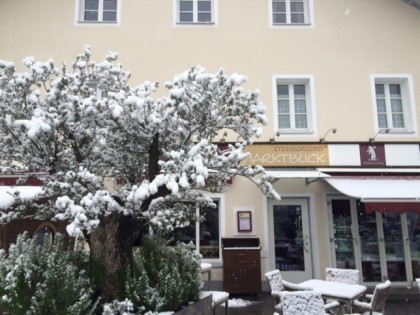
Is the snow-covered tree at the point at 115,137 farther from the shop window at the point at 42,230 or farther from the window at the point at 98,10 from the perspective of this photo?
the window at the point at 98,10

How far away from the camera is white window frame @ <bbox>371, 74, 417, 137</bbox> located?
10.0 meters

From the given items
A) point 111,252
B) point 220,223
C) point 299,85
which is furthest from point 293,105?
point 111,252

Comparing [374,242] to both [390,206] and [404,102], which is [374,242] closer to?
[390,206]

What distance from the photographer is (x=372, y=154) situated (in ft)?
31.9

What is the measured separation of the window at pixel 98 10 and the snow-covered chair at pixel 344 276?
26.8 feet

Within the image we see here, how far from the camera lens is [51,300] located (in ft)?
11.7

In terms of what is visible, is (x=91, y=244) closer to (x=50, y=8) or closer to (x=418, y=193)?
(x=418, y=193)

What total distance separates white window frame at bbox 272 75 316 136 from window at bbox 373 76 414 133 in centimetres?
162

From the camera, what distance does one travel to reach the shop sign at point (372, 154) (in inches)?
381

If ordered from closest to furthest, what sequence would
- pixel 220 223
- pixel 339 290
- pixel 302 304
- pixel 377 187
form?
pixel 302 304
pixel 339 290
pixel 377 187
pixel 220 223

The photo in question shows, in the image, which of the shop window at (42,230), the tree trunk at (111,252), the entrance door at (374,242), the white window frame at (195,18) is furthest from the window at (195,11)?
the tree trunk at (111,252)

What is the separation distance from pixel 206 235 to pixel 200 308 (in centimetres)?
511

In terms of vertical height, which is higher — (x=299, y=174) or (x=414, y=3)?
(x=414, y=3)

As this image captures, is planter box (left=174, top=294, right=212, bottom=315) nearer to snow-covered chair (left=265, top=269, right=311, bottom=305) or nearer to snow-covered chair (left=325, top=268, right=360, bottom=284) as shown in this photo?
snow-covered chair (left=265, top=269, right=311, bottom=305)
